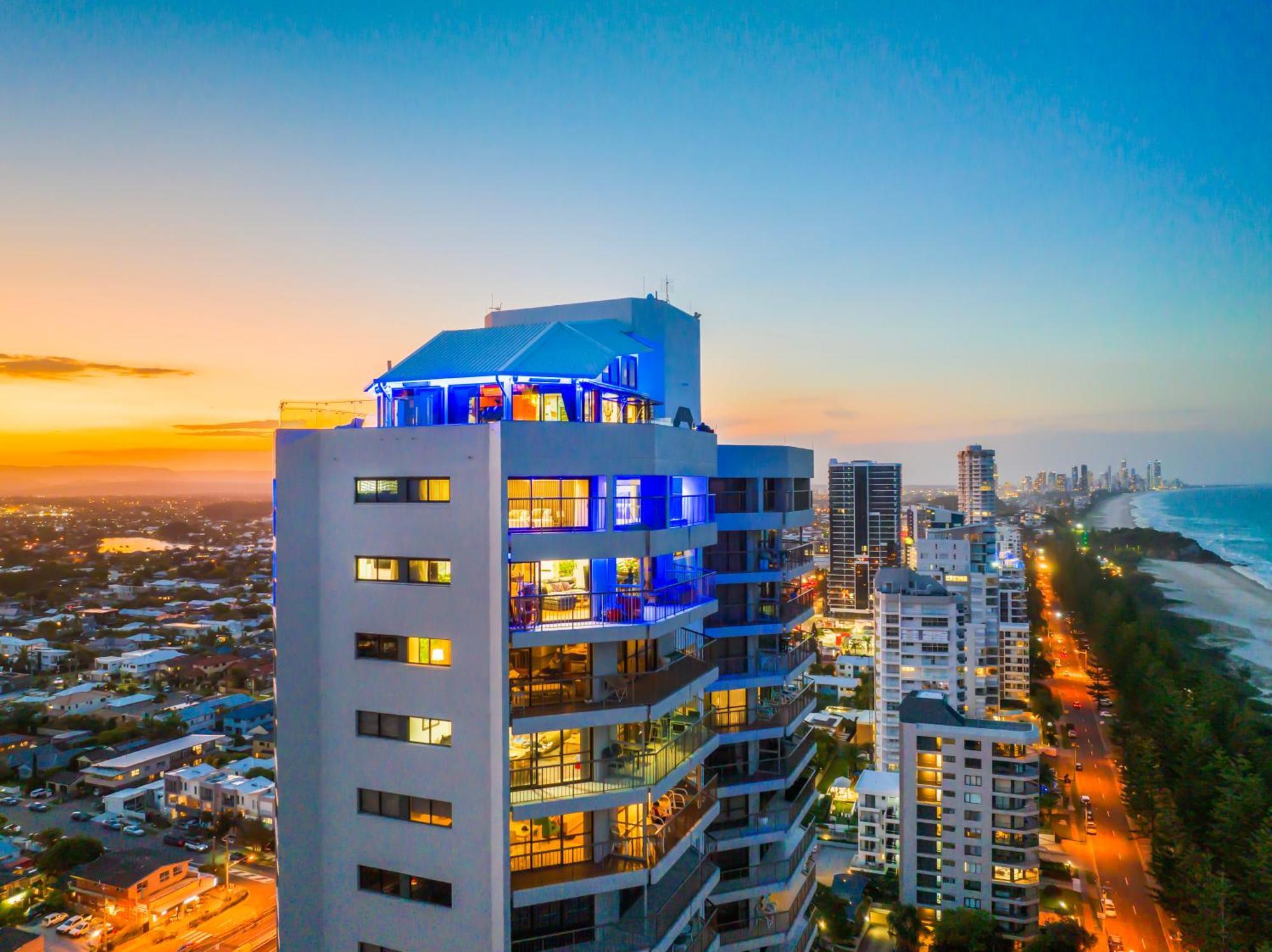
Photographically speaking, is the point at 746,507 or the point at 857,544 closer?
the point at 746,507

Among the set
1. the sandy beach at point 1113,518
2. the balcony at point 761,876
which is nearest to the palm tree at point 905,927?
the balcony at point 761,876

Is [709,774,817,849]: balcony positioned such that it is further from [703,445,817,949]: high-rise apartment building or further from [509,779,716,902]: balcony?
[509,779,716,902]: balcony

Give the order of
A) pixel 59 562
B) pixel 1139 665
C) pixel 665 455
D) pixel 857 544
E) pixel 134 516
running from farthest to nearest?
1. pixel 134 516
2. pixel 857 544
3. pixel 59 562
4. pixel 1139 665
5. pixel 665 455

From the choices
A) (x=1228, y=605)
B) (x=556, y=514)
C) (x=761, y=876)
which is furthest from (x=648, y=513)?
(x=1228, y=605)

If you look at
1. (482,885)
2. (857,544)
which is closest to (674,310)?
(482,885)

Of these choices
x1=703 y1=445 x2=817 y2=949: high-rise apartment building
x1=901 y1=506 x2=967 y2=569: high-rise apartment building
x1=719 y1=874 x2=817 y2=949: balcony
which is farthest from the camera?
x1=901 y1=506 x2=967 y2=569: high-rise apartment building

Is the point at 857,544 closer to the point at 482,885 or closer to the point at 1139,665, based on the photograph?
the point at 1139,665

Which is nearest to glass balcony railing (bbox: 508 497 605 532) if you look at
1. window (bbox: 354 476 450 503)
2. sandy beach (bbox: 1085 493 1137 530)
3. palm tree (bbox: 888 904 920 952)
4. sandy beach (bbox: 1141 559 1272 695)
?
window (bbox: 354 476 450 503)
